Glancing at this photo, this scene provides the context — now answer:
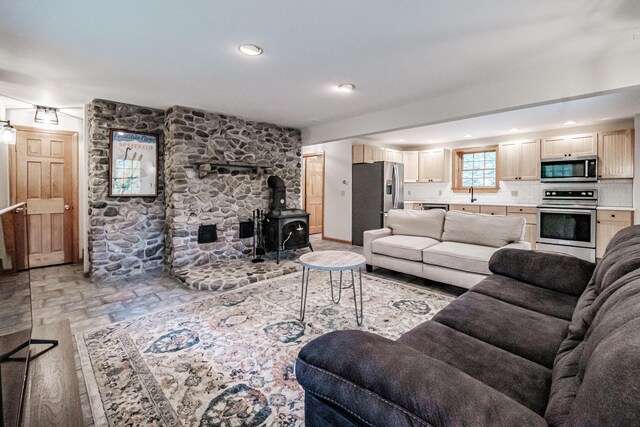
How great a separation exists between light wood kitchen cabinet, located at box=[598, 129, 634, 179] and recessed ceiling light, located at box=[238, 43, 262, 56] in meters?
5.69

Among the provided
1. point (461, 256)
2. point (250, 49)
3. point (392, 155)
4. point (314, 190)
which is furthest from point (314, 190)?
point (250, 49)

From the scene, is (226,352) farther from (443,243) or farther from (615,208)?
(615,208)

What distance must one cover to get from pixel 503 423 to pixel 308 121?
484 cm

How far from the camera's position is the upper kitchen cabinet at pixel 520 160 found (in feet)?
18.6

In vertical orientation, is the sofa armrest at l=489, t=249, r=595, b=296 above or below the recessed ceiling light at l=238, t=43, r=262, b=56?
below

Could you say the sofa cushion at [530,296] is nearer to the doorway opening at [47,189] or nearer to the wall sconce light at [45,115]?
the wall sconce light at [45,115]

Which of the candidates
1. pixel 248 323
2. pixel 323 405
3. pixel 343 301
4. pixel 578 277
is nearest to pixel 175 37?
pixel 248 323

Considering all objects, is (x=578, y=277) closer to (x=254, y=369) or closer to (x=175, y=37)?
(x=254, y=369)

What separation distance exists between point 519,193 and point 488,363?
5929 millimetres

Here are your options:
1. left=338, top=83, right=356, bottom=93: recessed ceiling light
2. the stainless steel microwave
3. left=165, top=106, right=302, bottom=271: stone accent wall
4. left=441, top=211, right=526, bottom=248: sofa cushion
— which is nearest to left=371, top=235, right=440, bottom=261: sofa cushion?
left=441, top=211, right=526, bottom=248: sofa cushion

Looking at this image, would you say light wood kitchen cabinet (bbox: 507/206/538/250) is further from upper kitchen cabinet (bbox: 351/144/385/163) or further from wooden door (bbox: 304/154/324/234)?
wooden door (bbox: 304/154/324/234)

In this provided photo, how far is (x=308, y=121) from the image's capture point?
504 centimetres

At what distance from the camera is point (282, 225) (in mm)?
4871

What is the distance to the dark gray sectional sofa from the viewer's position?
633 millimetres
